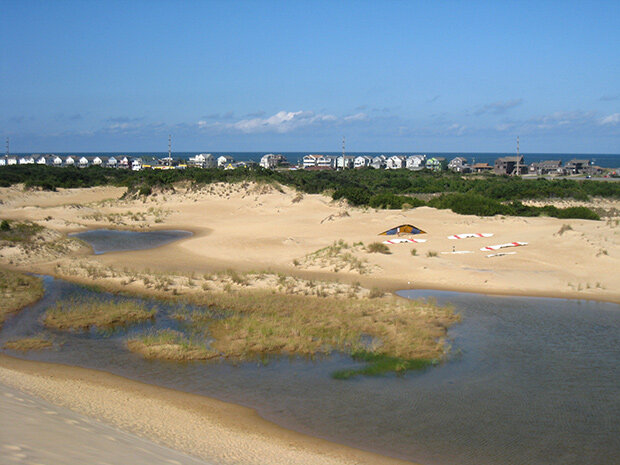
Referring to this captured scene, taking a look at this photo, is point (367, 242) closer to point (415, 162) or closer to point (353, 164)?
point (353, 164)

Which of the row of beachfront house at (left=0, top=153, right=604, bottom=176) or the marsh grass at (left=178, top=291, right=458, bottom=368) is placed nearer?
the marsh grass at (left=178, top=291, right=458, bottom=368)

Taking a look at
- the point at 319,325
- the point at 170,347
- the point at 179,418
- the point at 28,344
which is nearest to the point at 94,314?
the point at 28,344

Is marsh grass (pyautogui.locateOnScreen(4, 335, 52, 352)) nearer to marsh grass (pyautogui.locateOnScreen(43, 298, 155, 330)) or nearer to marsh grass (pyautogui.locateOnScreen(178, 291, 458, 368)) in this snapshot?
marsh grass (pyautogui.locateOnScreen(43, 298, 155, 330))

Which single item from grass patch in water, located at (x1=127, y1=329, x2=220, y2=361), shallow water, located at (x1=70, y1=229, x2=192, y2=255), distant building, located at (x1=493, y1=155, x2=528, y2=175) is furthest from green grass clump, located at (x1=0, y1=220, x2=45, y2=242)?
distant building, located at (x1=493, y1=155, x2=528, y2=175)

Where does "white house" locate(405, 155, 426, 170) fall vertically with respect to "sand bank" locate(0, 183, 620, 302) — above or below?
above

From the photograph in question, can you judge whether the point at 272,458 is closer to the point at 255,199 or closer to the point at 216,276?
the point at 216,276

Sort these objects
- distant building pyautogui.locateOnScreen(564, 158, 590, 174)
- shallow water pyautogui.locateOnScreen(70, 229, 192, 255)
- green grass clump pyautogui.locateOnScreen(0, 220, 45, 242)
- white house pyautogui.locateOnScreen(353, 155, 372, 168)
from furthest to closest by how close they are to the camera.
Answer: white house pyautogui.locateOnScreen(353, 155, 372, 168) → distant building pyautogui.locateOnScreen(564, 158, 590, 174) → shallow water pyautogui.locateOnScreen(70, 229, 192, 255) → green grass clump pyautogui.locateOnScreen(0, 220, 45, 242)

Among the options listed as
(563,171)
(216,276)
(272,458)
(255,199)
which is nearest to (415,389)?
(272,458)

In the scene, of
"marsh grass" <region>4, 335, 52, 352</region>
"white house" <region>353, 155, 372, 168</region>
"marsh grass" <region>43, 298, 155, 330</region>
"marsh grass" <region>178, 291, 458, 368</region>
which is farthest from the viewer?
"white house" <region>353, 155, 372, 168</region>
